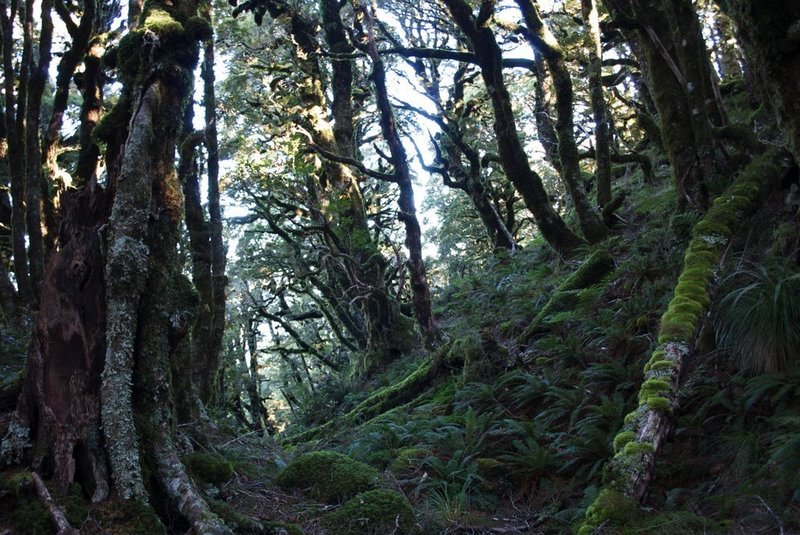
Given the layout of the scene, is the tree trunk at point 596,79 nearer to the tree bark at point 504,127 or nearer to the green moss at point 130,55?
the tree bark at point 504,127

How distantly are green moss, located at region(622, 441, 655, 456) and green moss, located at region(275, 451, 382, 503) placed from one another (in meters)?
2.66

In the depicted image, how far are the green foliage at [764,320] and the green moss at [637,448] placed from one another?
161cm

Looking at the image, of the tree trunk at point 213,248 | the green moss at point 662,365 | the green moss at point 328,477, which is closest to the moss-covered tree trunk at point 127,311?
the green moss at point 328,477

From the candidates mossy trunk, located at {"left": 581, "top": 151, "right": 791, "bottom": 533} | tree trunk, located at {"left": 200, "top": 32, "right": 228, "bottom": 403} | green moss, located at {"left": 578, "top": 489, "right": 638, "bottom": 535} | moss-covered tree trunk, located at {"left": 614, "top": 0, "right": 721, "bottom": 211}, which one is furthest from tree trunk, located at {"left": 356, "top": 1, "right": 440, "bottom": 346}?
green moss, located at {"left": 578, "top": 489, "right": 638, "bottom": 535}

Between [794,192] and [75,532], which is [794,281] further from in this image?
[75,532]

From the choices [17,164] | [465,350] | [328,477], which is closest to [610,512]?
[328,477]

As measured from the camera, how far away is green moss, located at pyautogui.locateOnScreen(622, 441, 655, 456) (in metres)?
4.14

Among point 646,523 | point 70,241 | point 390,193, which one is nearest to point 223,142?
point 390,193

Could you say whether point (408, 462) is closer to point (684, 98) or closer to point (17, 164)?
point (684, 98)

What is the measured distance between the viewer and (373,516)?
496 centimetres

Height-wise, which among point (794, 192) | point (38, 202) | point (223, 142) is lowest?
point (794, 192)

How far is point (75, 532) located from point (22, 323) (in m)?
7.89

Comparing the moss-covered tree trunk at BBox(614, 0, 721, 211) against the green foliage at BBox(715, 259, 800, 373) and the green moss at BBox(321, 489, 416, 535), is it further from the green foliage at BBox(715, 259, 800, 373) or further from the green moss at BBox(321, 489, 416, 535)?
the green moss at BBox(321, 489, 416, 535)

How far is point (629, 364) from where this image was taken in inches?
267
